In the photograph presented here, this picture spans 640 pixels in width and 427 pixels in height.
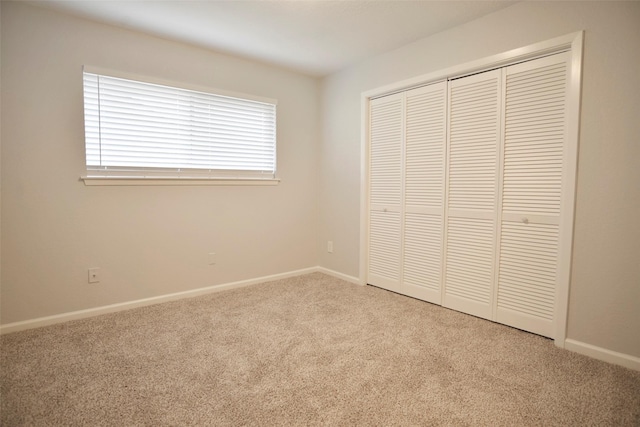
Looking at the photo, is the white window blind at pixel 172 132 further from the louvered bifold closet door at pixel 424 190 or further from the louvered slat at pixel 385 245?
the louvered bifold closet door at pixel 424 190

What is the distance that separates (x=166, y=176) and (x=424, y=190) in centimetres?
239

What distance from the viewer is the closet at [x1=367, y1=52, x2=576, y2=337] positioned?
226 cm

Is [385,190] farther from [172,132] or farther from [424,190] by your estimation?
[172,132]

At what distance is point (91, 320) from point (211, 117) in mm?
2071

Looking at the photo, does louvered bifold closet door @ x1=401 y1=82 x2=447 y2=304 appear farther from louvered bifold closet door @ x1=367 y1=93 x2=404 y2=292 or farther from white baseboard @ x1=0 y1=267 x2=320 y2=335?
white baseboard @ x1=0 y1=267 x2=320 y2=335

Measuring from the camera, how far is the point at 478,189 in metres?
2.63

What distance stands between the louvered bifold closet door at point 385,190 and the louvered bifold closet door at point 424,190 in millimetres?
106

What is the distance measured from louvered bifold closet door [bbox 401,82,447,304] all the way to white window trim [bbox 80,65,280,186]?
154cm

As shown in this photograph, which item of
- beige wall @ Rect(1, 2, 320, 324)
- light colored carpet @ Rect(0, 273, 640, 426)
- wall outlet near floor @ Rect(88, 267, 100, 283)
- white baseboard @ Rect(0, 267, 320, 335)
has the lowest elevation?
light colored carpet @ Rect(0, 273, 640, 426)

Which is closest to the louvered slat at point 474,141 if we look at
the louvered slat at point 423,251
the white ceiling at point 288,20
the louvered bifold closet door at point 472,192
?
the louvered bifold closet door at point 472,192

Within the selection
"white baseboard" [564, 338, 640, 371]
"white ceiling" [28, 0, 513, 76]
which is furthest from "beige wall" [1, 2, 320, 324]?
"white baseboard" [564, 338, 640, 371]

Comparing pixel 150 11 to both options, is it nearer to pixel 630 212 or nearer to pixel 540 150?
pixel 540 150

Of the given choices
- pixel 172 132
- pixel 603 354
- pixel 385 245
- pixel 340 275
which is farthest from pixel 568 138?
pixel 172 132

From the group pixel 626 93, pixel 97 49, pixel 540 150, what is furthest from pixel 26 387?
pixel 626 93
